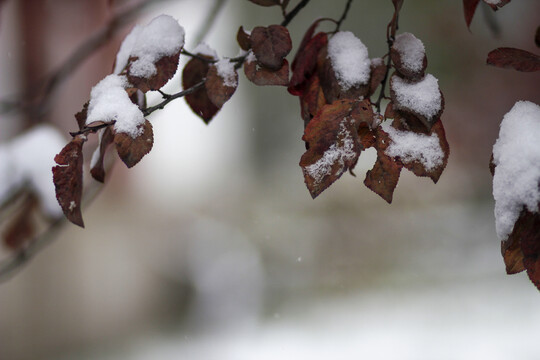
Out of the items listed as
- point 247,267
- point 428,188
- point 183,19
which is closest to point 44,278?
point 247,267

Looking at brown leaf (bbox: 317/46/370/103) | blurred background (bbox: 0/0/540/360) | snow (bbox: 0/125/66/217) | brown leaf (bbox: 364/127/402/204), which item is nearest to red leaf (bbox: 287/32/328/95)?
brown leaf (bbox: 317/46/370/103)

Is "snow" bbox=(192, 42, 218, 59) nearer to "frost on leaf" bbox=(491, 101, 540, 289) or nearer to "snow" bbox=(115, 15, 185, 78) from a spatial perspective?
"snow" bbox=(115, 15, 185, 78)

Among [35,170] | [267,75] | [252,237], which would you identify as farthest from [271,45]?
[252,237]

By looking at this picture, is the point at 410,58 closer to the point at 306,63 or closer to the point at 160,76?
the point at 306,63

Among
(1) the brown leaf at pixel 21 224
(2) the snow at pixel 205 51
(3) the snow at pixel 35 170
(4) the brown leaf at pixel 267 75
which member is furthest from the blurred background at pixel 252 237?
(4) the brown leaf at pixel 267 75

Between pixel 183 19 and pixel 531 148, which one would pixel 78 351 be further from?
pixel 531 148

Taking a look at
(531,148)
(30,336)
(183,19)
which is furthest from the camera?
(30,336)

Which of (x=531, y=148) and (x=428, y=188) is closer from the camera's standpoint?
(x=531, y=148)
